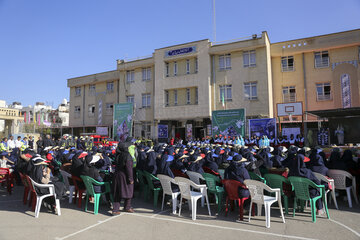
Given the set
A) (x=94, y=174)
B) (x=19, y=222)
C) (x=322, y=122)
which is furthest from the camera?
(x=322, y=122)

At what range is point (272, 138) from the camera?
18.8 meters

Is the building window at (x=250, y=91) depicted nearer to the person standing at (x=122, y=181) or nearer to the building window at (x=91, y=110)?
the person standing at (x=122, y=181)

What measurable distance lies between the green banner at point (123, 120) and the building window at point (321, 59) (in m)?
18.4

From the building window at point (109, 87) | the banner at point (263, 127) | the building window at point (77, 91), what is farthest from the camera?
the building window at point (77, 91)

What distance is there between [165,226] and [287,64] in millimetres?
22175

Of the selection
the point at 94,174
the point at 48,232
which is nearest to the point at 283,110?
the point at 94,174

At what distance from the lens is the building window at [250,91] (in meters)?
23.1

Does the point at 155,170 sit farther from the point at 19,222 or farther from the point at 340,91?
the point at 340,91

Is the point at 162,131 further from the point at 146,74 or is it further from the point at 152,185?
the point at 152,185

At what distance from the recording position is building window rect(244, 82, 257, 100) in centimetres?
2311

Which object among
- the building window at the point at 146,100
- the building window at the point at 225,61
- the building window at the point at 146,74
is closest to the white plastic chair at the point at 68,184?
the building window at the point at 225,61

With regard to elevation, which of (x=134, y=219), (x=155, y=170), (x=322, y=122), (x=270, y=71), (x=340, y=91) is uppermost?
(x=270, y=71)

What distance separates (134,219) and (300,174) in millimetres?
3936

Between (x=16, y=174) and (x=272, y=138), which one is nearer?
(x=16, y=174)
